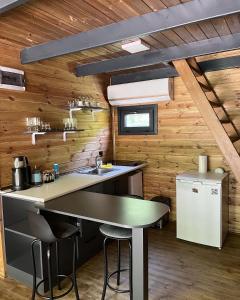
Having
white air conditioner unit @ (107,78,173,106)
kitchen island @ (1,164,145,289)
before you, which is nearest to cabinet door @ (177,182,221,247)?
kitchen island @ (1,164,145,289)

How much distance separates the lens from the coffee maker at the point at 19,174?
258 centimetres

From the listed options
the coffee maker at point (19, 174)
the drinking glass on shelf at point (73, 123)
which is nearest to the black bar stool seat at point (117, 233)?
the coffee maker at point (19, 174)

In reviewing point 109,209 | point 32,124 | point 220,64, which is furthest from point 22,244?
point 220,64

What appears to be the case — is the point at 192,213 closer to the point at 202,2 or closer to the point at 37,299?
the point at 37,299

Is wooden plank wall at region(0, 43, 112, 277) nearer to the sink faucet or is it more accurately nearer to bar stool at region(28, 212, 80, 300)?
the sink faucet

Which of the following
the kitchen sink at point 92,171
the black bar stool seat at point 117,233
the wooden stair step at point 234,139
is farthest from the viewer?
the kitchen sink at point 92,171

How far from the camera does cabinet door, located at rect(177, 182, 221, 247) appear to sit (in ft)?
10.2

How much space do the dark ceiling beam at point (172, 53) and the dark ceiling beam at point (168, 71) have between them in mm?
743

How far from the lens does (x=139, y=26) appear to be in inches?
79.0

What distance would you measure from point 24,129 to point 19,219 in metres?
0.99

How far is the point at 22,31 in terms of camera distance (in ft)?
8.26

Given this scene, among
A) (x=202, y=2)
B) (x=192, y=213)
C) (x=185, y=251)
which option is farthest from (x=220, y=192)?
(x=202, y=2)

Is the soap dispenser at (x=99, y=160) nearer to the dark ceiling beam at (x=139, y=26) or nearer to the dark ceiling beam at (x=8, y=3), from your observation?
the dark ceiling beam at (x=139, y=26)

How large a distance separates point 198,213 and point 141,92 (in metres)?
1.93
